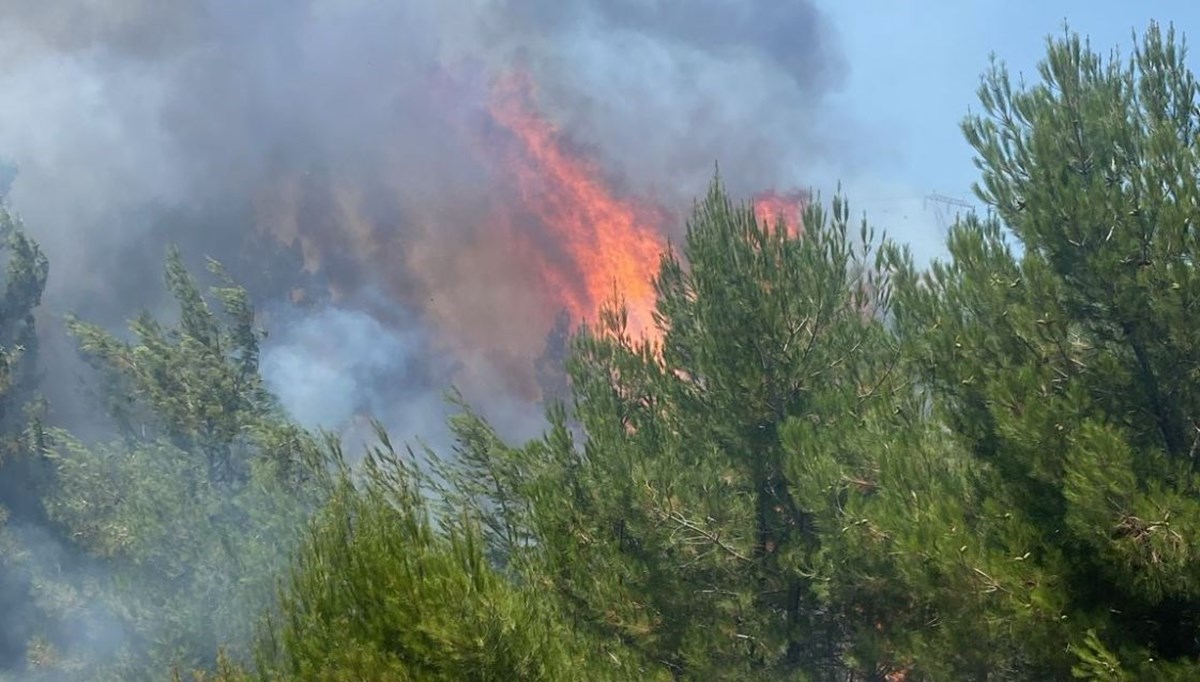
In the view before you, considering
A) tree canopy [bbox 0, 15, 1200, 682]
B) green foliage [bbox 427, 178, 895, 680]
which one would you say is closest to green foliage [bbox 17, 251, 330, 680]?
tree canopy [bbox 0, 15, 1200, 682]

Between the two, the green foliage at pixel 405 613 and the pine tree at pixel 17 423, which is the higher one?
the pine tree at pixel 17 423

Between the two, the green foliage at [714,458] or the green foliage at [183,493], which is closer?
the green foliage at [714,458]

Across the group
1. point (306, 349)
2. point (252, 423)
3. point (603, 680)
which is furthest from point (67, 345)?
point (603, 680)

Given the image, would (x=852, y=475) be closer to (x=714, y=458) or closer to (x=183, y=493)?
(x=714, y=458)

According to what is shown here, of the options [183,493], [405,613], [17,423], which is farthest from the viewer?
[17,423]

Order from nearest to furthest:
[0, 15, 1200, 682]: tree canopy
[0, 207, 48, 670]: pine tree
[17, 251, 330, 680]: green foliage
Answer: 1. [0, 15, 1200, 682]: tree canopy
2. [17, 251, 330, 680]: green foliage
3. [0, 207, 48, 670]: pine tree

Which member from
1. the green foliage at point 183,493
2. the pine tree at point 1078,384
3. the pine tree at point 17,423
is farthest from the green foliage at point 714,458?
the pine tree at point 17,423

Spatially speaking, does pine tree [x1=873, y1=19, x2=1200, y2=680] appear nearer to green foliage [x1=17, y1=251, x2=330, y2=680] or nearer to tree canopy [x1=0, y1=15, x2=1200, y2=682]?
tree canopy [x1=0, y1=15, x2=1200, y2=682]

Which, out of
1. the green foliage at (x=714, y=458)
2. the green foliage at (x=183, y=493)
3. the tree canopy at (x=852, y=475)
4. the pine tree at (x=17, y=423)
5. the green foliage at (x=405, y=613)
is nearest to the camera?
the green foliage at (x=405, y=613)

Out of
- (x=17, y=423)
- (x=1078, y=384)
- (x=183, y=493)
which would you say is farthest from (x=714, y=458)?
(x=17, y=423)

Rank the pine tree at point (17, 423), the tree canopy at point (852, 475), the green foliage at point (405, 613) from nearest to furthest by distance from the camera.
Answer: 1. the green foliage at point (405, 613)
2. the tree canopy at point (852, 475)
3. the pine tree at point (17, 423)

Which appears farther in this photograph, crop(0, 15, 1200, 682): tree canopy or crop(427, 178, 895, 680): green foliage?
crop(427, 178, 895, 680): green foliage

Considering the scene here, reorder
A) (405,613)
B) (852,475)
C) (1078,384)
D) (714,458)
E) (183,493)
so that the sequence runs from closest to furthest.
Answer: (405,613) < (1078,384) < (852,475) < (714,458) < (183,493)

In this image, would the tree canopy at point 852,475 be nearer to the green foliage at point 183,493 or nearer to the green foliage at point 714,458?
the green foliage at point 714,458
